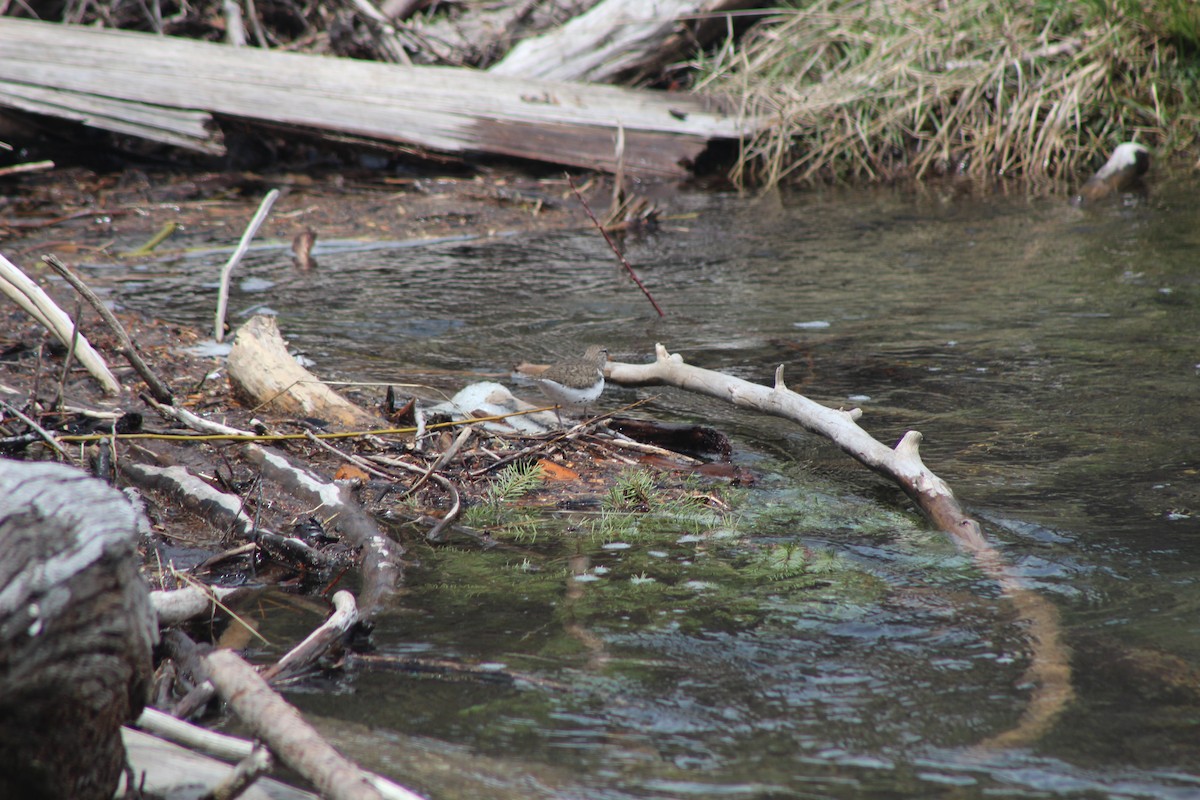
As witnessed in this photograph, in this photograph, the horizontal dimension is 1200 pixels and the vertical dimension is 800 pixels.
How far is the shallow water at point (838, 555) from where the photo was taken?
9.10ft

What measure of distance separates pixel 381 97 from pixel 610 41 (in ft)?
8.96

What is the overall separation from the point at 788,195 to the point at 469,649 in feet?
28.5

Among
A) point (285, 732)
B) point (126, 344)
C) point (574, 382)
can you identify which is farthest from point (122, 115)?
point (285, 732)

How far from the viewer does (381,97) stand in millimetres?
10500

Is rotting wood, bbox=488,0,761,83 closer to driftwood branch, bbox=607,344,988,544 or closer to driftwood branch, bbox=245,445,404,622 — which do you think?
driftwood branch, bbox=607,344,988,544

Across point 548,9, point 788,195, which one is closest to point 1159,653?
point 788,195

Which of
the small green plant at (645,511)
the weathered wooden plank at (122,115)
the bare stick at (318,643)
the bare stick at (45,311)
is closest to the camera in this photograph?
the bare stick at (318,643)

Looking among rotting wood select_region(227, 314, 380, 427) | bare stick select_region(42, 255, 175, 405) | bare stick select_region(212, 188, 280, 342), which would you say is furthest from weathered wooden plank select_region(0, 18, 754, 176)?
bare stick select_region(42, 255, 175, 405)

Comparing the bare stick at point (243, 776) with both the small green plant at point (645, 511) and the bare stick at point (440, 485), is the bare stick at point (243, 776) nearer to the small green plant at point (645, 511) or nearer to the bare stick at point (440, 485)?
the bare stick at point (440, 485)

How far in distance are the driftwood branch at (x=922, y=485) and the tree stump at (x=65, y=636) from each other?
2.04 meters

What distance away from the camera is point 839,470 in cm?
487

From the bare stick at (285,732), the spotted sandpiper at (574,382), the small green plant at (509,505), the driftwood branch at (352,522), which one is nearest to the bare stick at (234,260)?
the driftwood branch at (352,522)

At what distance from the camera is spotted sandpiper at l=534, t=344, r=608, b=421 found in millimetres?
5094

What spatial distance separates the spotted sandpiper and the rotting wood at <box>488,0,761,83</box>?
7.19 meters
